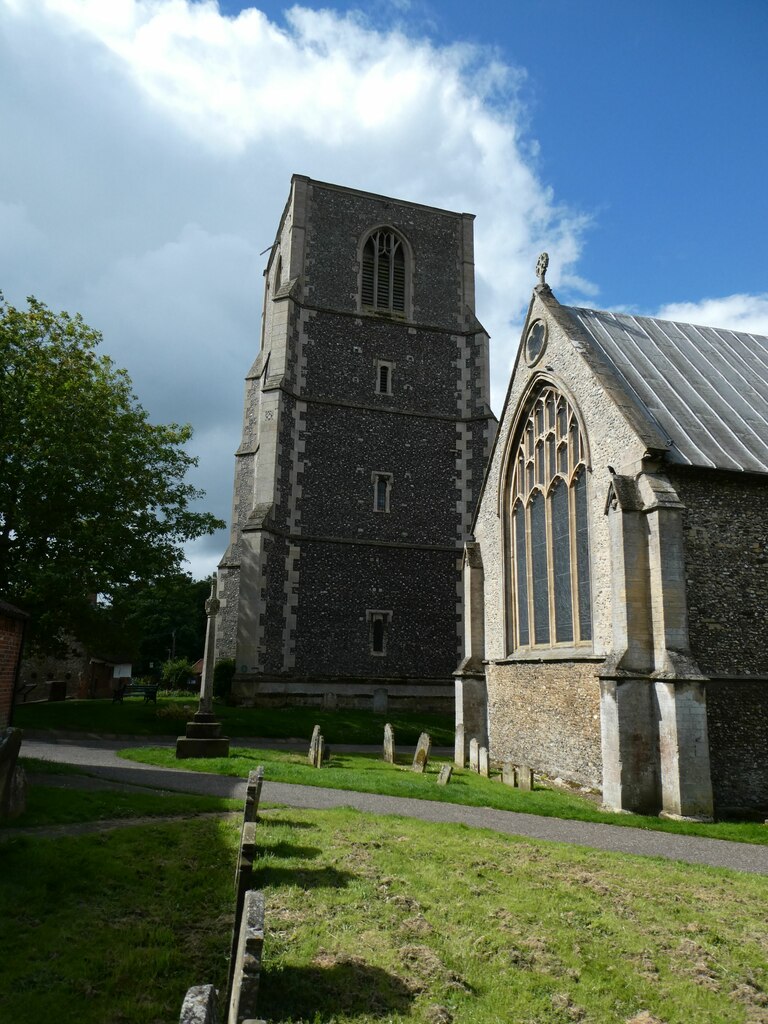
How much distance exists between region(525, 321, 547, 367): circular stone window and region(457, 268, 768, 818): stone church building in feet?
0.16

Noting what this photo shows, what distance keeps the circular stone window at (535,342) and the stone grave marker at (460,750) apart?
28.2 feet

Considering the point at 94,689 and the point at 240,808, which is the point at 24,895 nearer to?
the point at 240,808

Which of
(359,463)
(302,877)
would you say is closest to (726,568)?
(302,877)

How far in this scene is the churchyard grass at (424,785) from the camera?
9422 mm

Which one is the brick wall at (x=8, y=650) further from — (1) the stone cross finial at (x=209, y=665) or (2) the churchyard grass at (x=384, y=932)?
(2) the churchyard grass at (x=384, y=932)

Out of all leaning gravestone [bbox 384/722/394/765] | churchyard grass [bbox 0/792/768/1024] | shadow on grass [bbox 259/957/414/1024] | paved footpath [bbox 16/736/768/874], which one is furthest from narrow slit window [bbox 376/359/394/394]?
shadow on grass [bbox 259/957/414/1024]

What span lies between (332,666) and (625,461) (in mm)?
14150

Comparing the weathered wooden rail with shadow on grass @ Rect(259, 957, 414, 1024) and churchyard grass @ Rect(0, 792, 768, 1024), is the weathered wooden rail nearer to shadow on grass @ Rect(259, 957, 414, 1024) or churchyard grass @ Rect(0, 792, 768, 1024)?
shadow on grass @ Rect(259, 957, 414, 1024)

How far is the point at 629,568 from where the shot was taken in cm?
1082

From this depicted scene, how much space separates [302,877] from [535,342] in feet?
41.1

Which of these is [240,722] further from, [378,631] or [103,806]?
[103,806]

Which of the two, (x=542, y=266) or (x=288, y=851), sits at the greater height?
(x=542, y=266)

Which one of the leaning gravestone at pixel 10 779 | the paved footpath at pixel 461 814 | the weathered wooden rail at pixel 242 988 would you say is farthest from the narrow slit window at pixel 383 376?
the weathered wooden rail at pixel 242 988

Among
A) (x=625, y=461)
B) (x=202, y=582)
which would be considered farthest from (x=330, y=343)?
(x=202, y=582)
